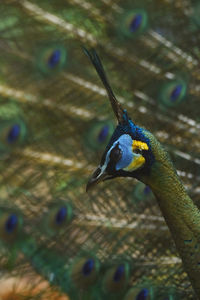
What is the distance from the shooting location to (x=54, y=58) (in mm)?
1524

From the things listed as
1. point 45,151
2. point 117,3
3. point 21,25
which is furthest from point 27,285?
point 117,3

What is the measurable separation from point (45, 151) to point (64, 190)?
143mm

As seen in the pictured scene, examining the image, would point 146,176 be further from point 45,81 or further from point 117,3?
point 117,3

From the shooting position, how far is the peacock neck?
98cm

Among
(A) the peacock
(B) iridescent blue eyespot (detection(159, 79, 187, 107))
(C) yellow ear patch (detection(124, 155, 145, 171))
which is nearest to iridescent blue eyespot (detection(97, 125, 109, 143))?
(A) the peacock

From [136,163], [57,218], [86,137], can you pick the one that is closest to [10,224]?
[57,218]

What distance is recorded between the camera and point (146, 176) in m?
0.98

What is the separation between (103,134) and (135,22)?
1.33ft

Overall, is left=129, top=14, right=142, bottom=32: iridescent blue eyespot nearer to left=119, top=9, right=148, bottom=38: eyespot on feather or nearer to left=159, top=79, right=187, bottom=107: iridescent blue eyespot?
left=119, top=9, right=148, bottom=38: eyespot on feather

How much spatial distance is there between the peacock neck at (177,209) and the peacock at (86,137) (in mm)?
380

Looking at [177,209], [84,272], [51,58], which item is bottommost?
[84,272]

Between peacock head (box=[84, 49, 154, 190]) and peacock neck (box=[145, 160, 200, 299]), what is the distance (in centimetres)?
4

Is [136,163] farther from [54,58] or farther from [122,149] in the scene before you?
[54,58]

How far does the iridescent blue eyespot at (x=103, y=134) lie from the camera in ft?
5.08
